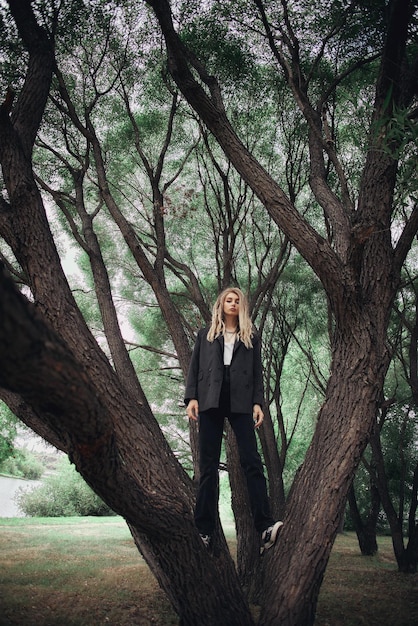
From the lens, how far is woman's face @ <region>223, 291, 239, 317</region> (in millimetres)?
4254

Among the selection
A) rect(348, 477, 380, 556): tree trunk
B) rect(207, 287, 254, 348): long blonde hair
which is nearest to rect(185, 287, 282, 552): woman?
rect(207, 287, 254, 348): long blonde hair

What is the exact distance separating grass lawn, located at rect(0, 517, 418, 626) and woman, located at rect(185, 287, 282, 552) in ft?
5.59

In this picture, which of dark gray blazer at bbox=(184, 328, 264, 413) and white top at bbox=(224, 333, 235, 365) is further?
white top at bbox=(224, 333, 235, 365)

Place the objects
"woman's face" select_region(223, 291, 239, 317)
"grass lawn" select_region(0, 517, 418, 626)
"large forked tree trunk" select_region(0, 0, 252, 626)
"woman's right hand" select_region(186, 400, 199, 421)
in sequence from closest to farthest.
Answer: "large forked tree trunk" select_region(0, 0, 252, 626) < "woman's right hand" select_region(186, 400, 199, 421) < "woman's face" select_region(223, 291, 239, 317) < "grass lawn" select_region(0, 517, 418, 626)

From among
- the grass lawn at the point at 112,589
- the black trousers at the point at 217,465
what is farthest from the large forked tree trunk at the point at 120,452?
the grass lawn at the point at 112,589

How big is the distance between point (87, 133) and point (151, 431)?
13.7ft

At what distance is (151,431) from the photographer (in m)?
3.77

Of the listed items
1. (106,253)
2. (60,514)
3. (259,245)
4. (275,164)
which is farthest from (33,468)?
(275,164)

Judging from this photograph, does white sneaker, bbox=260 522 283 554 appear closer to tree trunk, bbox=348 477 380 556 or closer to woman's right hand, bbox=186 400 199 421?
woman's right hand, bbox=186 400 199 421

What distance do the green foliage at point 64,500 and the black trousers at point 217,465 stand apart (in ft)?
52.1

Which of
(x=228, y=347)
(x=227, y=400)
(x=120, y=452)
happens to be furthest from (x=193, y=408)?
(x=120, y=452)

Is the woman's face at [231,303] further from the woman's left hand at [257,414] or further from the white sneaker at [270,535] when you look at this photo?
the white sneaker at [270,535]

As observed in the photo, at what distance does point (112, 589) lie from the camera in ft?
18.6

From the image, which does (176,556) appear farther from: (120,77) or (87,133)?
(120,77)
